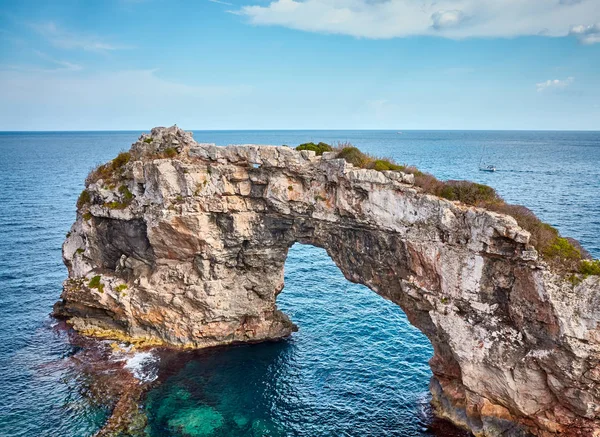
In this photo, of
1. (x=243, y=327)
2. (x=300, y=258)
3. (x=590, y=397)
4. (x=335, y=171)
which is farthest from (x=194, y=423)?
(x=300, y=258)

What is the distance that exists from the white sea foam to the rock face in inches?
105

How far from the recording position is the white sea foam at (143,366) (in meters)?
40.1

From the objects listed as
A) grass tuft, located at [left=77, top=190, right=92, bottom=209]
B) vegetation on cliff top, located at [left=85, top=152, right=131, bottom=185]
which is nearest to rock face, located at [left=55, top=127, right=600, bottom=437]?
grass tuft, located at [left=77, top=190, right=92, bottom=209]

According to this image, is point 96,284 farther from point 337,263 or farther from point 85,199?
point 337,263

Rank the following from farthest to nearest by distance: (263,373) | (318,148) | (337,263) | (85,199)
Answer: (85,199), (263,373), (318,148), (337,263)

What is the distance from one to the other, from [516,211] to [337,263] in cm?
Answer: 1522

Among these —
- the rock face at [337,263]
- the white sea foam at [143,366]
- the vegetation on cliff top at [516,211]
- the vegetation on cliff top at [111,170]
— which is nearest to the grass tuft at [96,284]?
the rock face at [337,263]

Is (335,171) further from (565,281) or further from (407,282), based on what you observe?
(565,281)

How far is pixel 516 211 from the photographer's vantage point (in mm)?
30109

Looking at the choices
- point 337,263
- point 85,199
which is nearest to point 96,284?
point 85,199

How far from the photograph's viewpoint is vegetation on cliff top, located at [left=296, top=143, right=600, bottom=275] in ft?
89.9

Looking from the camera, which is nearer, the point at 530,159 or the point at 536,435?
the point at 536,435

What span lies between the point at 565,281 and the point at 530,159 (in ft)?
531

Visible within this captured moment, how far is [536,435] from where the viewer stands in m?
30.9
